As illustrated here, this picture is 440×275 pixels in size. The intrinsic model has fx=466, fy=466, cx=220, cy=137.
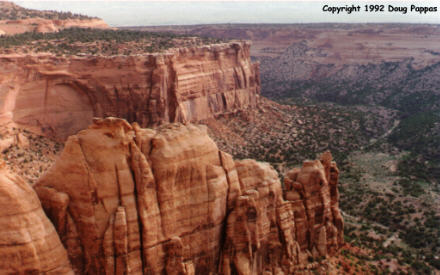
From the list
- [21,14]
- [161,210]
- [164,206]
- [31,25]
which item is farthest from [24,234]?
[21,14]

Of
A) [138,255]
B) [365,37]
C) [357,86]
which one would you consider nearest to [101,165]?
[138,255]

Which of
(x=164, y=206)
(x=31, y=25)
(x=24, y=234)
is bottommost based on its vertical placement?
(x=164, y=206)

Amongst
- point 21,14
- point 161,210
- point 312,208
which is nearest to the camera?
point 161,210

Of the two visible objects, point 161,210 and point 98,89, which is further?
point 98,89

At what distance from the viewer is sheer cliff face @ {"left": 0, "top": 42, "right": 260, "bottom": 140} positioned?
5306 centimetres

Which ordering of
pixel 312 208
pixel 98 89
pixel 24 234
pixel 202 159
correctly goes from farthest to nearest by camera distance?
pixel 98 89
pixel 312 208
pixel 202 159
pixel 24 234

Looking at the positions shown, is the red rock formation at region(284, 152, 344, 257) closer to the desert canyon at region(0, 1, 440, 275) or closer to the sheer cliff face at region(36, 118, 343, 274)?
the desert canyon at region(0, 1, 440, 275)

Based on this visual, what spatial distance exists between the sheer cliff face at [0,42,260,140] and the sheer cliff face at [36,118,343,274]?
3471cm

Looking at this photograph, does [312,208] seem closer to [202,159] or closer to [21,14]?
[202,159]

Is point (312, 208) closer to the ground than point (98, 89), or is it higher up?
closer to the ground

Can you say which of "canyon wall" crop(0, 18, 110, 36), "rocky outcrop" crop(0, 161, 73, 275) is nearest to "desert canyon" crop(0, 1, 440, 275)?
"rocky outcrop" crop(0, 161, 73, 275)

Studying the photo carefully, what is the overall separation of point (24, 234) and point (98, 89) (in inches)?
1627

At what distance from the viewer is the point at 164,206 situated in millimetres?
22125

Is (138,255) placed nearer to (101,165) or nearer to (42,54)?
(101,165)
